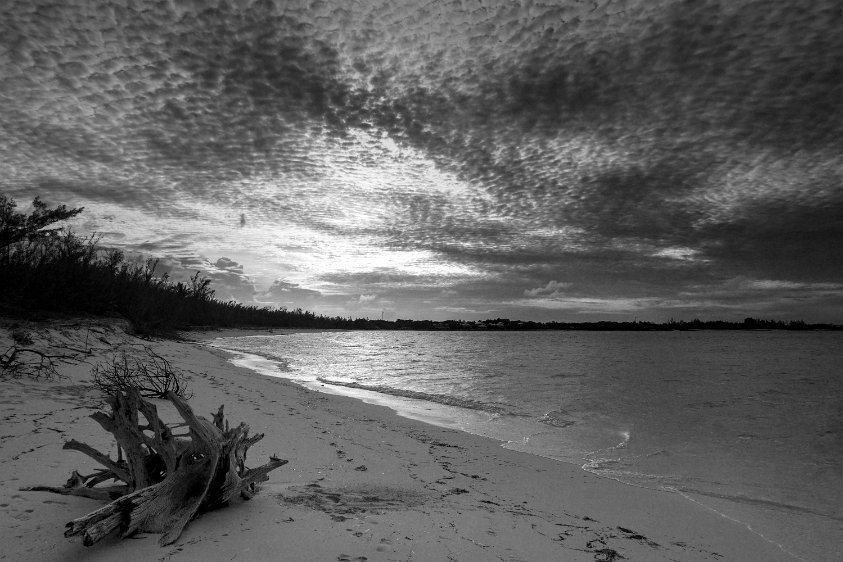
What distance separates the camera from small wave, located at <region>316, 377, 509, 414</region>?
39.6 feet

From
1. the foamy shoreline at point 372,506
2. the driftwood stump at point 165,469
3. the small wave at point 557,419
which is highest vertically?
the driftwood stump at point 165,469

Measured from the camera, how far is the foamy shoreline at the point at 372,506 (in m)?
2.87

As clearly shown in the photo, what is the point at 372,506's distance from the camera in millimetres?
3760

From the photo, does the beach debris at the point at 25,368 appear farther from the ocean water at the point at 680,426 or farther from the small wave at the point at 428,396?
the small wave at the point at 428,396

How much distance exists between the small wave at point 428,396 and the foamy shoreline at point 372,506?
442cm

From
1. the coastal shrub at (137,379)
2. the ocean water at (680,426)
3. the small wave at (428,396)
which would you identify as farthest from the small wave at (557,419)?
the coastal shrub at (137,379)

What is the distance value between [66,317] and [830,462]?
1769 centimetres

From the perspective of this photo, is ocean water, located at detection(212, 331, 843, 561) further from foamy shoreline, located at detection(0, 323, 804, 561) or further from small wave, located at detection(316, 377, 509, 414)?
foamy shoreline, located at detection(0, 323, 804, 561)

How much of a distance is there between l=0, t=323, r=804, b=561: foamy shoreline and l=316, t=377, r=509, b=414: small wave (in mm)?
4423

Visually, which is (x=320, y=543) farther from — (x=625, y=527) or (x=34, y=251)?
(x=34, y=251)

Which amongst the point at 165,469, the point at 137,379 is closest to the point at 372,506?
the point at 165,469

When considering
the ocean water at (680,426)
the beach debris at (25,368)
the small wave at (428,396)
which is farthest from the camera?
the small wave at (428,396)

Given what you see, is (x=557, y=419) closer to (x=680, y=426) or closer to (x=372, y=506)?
(x=680, y=426)

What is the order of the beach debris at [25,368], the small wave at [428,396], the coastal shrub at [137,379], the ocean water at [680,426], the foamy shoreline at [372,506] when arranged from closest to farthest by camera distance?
the foamy shoreline at [372,506] < the coastal shrub at [137,379] < the ocean water at [680,426] < the beach debris at [25,368] < the small wave at [428,396]
